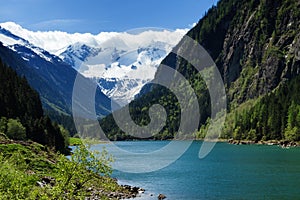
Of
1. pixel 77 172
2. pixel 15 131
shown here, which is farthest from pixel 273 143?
pixel 77 172

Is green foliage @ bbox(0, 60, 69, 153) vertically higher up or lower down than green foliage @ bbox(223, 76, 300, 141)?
lower down

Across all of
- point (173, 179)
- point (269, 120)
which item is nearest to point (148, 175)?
point (173, 179)

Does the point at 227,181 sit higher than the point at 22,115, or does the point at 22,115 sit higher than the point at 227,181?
the point at 22,115

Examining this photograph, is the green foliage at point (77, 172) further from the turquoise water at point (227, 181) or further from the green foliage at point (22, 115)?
the green foliage at point (22, 115)

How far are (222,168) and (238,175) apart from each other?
42.8 ft

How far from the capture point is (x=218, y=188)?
62000mm

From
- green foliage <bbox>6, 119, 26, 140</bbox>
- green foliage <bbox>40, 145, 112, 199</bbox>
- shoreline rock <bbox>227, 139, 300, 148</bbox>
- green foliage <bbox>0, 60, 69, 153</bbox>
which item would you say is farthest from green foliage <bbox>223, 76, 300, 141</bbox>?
green foliage <bbox>40, 145, 112, 199</bbox>

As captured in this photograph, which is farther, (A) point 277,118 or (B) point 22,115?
(A) point 277,118

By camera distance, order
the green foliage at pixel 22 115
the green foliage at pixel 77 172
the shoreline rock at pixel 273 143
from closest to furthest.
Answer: the green foliage at pixel 77 172 → the green foliage at pixel 22 115 → the shoreline rock at pixel 273 143

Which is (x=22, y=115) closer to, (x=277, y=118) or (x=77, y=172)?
(x=77, y=172)

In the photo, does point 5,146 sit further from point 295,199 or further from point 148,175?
point 295,199

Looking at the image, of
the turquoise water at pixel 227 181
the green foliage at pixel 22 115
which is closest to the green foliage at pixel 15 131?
the green foliage at pixel 22 115

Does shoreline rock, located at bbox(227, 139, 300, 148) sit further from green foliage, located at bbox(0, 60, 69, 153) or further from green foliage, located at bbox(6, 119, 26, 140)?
green foliage, located at bbox(6, 119, 26, 140)

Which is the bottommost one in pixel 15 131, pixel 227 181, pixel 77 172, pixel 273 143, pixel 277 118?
pixel 15 131
